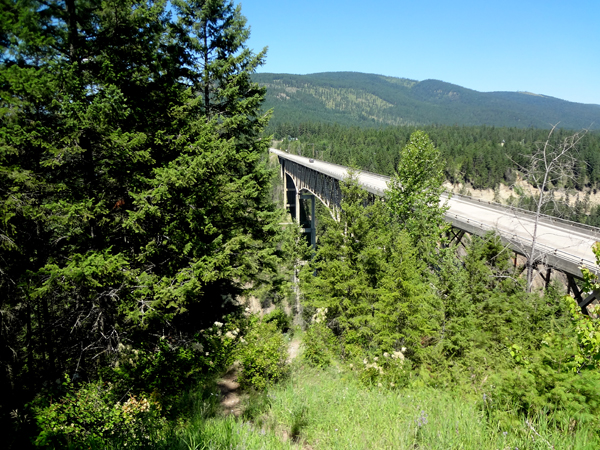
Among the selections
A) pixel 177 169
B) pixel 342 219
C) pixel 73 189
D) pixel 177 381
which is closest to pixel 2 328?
pixel 73 189

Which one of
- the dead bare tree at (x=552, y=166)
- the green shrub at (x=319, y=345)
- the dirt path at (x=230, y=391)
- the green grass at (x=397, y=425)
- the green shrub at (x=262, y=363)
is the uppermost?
the dead bare tree at (x=552, y=166)

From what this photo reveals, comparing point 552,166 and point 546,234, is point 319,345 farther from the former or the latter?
point 546,234

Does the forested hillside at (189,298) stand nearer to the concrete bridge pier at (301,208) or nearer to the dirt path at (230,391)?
the dirt path at (230,391)

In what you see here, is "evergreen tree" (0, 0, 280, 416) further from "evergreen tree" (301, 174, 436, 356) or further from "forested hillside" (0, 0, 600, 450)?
"evergreen tree" (301, 174, 436, 356)

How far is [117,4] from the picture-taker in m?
7.83

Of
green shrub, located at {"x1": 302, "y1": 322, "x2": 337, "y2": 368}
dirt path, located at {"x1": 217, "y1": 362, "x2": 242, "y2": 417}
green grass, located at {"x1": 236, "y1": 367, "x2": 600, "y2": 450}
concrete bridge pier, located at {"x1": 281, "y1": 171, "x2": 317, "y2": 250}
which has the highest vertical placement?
green grass, located at {"x1": 236, "y1": 367, "x2": 600, "y2": 450}

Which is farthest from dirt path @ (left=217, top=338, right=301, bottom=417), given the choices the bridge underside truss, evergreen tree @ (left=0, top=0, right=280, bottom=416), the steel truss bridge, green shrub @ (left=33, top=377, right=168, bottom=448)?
the bridge underside truss

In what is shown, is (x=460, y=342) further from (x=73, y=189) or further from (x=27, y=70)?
(x=27, y=70)

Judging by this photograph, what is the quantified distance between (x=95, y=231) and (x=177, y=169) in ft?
7.82

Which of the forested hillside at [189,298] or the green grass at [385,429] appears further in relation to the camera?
the forested hillside at [189,298]

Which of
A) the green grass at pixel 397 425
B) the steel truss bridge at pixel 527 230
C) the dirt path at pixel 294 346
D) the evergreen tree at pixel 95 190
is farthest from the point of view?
the dirt path at pixel 294 346

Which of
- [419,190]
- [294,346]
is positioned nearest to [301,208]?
[419,190]

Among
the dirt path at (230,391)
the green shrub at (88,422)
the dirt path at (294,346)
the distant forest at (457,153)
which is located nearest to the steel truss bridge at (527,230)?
the dirt path at (230,391)

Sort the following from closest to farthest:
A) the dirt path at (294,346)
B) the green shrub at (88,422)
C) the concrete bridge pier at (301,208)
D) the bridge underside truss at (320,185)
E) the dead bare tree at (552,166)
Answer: the green shrub at (88,422) → the dead bare tree at (552,166) → the dirt path at (294,346) → the bridge underside truss at (320,185) → the concrete bridge pier at (301,208)
